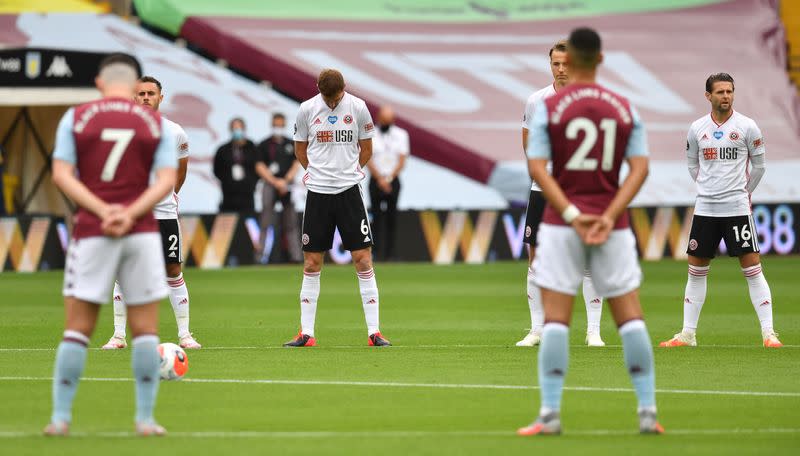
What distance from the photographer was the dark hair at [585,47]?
8.57m

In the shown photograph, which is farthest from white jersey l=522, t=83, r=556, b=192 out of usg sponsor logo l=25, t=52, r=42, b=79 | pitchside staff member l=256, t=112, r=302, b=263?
usg sponsor logo l=25, t=52, r=42, b=79

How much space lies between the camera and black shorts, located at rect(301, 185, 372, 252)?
14070 millimetres

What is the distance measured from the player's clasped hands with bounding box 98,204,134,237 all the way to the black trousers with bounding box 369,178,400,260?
59.7 ft

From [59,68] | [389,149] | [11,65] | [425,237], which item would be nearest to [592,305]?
[389,149]

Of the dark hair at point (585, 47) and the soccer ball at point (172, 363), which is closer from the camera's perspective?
the dark hair at point (585, 47)

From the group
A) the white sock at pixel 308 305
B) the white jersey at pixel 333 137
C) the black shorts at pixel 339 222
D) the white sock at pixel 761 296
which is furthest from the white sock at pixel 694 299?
the white sock at pixel 308 305

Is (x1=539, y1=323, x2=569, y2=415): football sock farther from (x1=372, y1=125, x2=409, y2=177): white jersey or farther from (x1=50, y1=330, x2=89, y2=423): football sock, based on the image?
(x1=372, y1=125, x2=409, y2=177): white jersey

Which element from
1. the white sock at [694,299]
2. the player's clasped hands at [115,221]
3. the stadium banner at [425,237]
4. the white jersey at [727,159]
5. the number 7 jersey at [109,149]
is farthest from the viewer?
the stadium banner at [425,237]

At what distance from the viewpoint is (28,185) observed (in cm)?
2928

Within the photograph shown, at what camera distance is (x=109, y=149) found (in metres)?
8.38

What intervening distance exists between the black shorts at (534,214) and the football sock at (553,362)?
16.4 feet

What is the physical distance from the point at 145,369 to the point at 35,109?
70.3ft

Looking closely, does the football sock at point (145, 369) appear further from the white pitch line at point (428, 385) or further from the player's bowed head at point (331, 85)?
the player's bowed head at point (331, 85)

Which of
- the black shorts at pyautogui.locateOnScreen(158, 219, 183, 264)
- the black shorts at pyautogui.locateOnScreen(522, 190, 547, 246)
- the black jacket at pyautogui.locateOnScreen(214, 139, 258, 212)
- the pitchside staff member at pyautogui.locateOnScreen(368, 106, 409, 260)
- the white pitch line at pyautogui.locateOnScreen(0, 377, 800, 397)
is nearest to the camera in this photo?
the white pitch line at pyautogui.locateOnScreen(0, 377, 800, 397)
